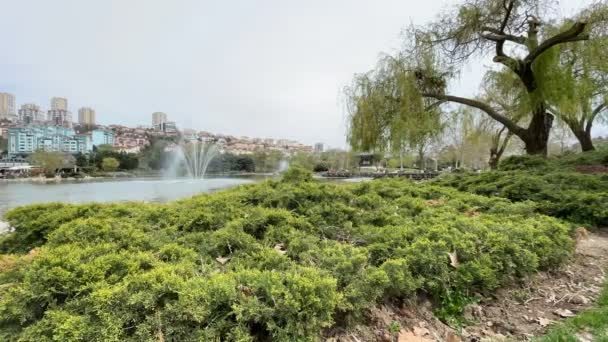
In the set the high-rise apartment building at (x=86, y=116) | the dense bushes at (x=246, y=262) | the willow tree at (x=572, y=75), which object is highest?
the high-rise apartment building at (x=86, y=116)

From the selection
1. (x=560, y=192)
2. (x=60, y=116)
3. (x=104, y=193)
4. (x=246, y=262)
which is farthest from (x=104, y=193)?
(x=60, y=116)

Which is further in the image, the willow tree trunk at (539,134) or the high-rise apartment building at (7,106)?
the high-rise apartment building at (7,106)

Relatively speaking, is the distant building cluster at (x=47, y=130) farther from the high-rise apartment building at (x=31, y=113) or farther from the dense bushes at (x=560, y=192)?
the dense bushes at (x=560, y=192)

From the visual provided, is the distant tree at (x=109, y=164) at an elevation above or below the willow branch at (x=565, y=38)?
below

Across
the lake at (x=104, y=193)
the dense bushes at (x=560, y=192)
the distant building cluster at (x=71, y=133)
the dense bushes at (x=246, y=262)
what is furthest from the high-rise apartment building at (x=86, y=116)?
the dense bushes at (x=560, y=192)

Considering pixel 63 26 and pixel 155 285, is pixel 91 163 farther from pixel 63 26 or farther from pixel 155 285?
pixel 155 285

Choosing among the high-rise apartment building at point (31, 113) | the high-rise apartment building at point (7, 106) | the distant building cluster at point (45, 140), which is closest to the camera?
the distant building cluster at point (45, 140)

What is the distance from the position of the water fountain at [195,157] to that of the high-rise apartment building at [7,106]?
86.6m

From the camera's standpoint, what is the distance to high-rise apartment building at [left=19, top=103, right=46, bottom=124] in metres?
89.7

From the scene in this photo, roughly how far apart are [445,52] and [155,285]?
10.1m

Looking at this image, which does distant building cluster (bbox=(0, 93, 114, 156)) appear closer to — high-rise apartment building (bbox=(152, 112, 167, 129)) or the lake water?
high-rise apartment building (bbox=(152, 112, 167, 129))

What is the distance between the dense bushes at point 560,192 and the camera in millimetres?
4211

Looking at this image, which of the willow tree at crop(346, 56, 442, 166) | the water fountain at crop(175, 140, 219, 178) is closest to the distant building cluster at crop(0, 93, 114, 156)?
the water fountain at crop(175, 140, 219, 178)

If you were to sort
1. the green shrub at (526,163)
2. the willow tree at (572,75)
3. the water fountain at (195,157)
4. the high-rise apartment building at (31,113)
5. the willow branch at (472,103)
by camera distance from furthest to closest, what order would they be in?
the high-rise apartment building at (31,113) → the water fountain at (195,157) → the willow branch at (472,103) → the willow tree at (572,75) → the green shrub at (526,163)
